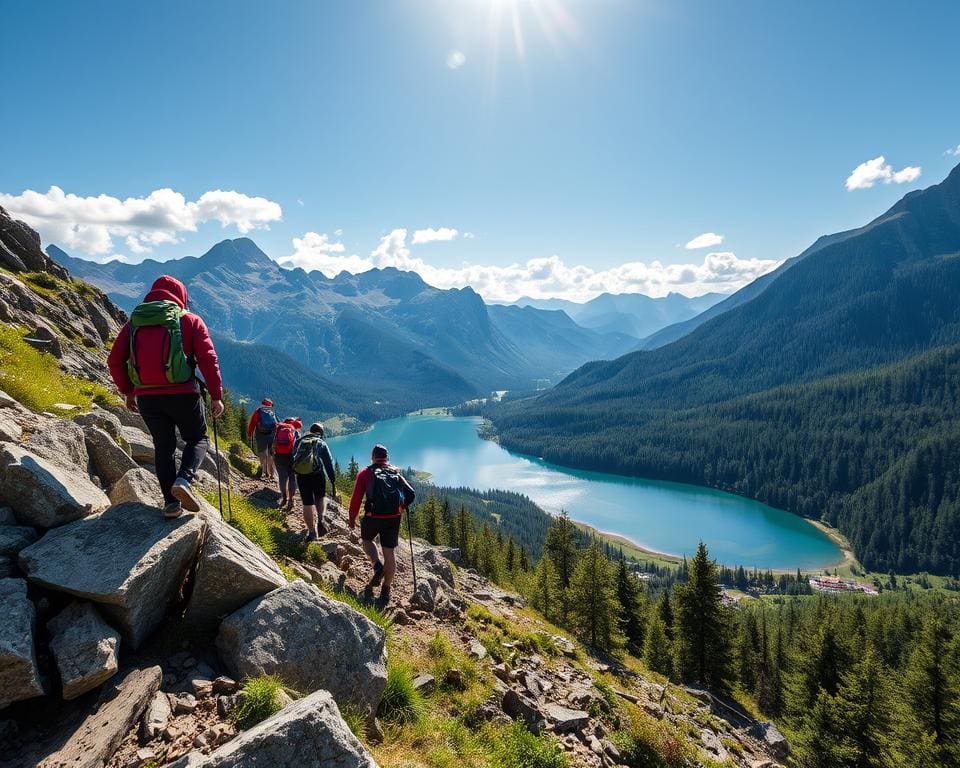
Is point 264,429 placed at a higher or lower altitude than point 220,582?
higher

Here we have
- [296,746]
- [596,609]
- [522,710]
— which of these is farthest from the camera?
[596,609]

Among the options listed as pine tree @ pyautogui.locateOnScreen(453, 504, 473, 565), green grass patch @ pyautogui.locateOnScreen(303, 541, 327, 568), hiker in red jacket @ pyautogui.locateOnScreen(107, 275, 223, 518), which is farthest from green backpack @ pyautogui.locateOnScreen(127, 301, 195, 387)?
pine tree @ pyautogui.locateOnScreen(453, 504, 473, 565)

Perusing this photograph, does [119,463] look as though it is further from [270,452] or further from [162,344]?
[270,452]

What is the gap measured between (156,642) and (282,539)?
20.4ft

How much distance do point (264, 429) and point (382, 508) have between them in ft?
33.3

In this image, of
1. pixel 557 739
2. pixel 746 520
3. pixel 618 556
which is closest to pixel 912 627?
pixel 618 556

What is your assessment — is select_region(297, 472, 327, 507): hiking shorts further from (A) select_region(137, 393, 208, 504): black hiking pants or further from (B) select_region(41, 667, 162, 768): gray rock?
(B) select_region(41, 667, 162, 768): gray rock

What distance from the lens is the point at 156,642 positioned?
18.7 ft

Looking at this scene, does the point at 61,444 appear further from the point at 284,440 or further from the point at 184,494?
the point at 284,440

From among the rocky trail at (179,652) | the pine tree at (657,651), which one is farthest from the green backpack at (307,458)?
the pine tree at (657,651)

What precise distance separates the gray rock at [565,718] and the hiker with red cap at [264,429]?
12838mm

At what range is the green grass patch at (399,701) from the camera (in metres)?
7.00

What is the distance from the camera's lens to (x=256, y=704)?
16.5ft

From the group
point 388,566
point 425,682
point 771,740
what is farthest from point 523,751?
point 771,740
